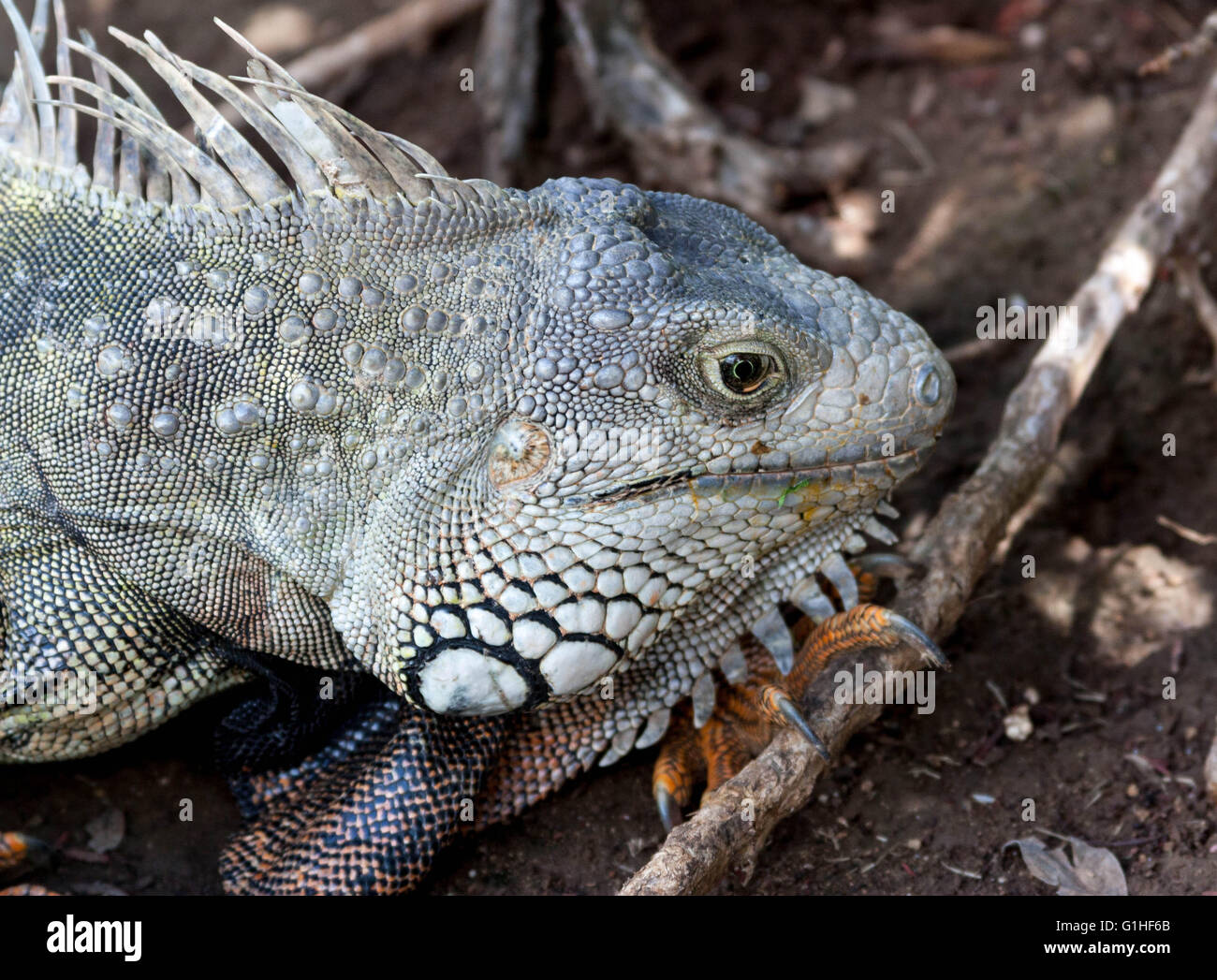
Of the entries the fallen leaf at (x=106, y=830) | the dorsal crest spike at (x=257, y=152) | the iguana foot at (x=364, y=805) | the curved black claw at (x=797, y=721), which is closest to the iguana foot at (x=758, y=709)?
the curved black claw at (x=797, y=721)

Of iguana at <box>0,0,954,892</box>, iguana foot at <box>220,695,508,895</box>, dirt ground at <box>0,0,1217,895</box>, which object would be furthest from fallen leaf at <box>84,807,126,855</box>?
iguana at <box>0,0,954,892</box>

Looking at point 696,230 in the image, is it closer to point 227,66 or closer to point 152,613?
point 152,613

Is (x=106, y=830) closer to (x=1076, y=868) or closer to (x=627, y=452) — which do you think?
(x=627, y=452)

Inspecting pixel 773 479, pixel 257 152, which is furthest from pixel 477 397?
pixel 257 152

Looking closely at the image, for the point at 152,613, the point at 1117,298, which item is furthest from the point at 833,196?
the point at 152,613

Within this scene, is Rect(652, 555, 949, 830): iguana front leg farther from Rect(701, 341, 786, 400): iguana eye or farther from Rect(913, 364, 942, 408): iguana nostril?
Rect(701, 341, 786, 400): iguana eye

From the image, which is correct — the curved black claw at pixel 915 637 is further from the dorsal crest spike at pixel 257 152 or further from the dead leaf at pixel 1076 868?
the dorsal crest spike at pixel 257 152
